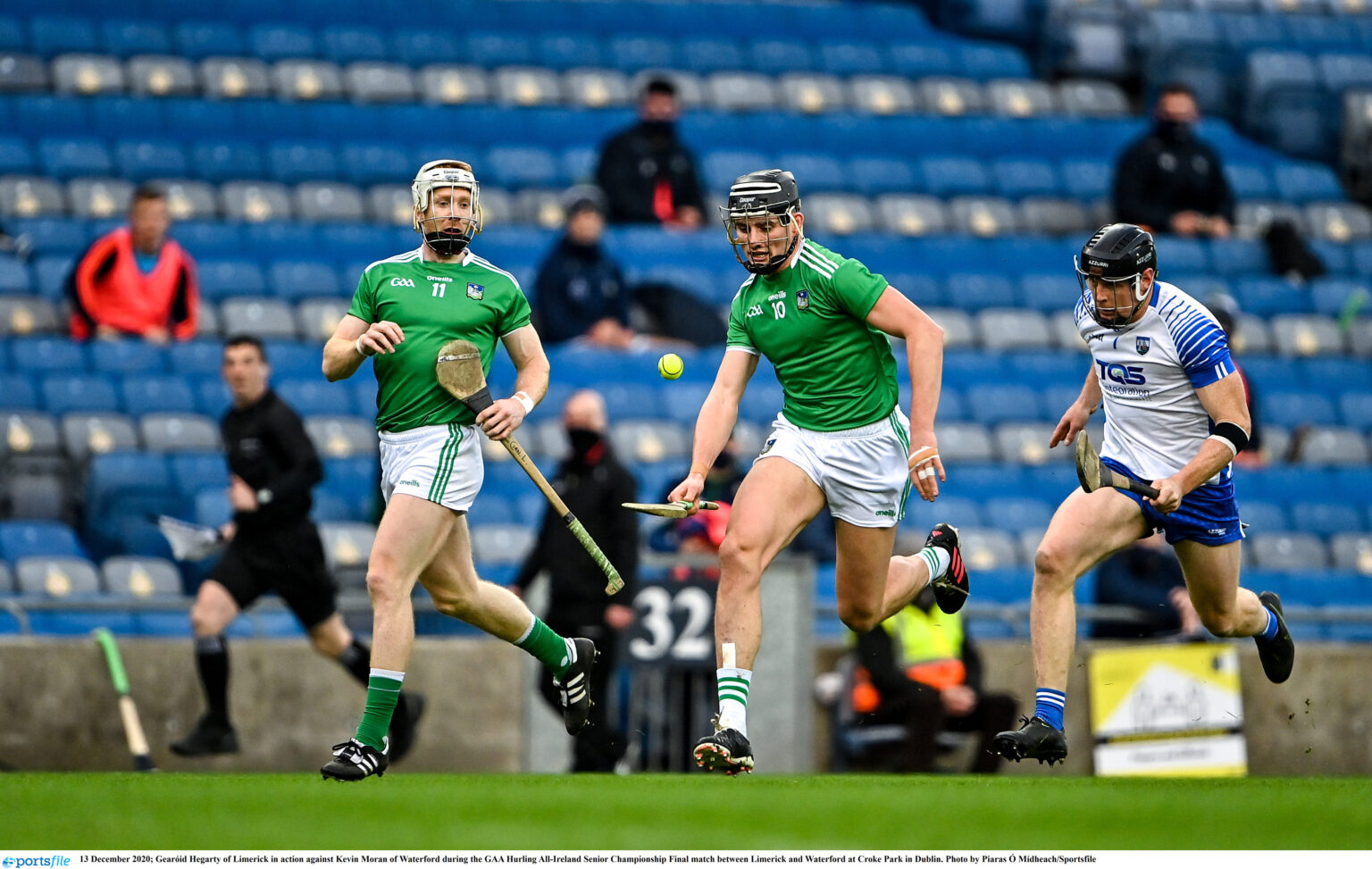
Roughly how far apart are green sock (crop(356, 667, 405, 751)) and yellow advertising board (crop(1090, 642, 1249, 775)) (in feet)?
17.6

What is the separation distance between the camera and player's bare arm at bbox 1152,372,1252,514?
752 centimetres

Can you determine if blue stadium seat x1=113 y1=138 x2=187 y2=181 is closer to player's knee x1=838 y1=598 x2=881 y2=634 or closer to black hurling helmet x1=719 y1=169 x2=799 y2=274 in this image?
black hurling helmet x1=719 y1=169 x2=799 y2=274

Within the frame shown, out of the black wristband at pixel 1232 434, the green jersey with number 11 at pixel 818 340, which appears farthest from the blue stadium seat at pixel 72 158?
the black wristband at pixel 1232 434

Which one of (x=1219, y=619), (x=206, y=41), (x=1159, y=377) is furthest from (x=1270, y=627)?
(x=206, y=41)

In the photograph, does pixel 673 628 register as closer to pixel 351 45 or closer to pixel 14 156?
pixel 14 156

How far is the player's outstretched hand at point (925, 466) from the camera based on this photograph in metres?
7.43

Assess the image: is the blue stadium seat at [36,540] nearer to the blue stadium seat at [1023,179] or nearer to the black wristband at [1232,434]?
the black wristband at [1232,434]

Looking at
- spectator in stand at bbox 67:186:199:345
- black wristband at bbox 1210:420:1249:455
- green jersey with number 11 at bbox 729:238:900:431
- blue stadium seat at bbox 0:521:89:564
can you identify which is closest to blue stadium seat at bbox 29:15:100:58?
spectator in stand at bbox 67:186:199:345

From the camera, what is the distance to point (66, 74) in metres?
17.1

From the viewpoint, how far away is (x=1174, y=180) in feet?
55.0

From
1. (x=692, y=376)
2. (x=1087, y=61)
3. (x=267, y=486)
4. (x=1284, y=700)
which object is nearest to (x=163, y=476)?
(x=267, y=486)

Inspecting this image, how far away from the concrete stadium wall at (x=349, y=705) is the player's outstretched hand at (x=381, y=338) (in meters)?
4.28

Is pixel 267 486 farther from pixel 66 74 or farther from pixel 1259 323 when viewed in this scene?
pixel 1259 323
